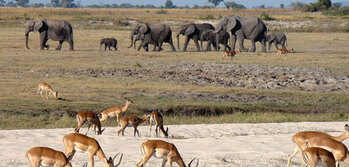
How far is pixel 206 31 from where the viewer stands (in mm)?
44781

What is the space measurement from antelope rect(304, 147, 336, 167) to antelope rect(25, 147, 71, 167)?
3843 millimetres

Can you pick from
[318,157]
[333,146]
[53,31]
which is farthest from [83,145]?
[53,31]

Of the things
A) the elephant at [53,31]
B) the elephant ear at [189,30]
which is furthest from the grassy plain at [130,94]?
the elephant ear at [189,30]

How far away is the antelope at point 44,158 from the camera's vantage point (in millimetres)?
9773

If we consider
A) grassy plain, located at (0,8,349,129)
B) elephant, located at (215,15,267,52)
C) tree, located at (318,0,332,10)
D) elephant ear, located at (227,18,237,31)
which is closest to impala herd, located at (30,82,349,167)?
grassy plain, located at (0,8,349,129)

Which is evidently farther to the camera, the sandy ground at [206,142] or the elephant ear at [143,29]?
the elephant ear at [143,29]

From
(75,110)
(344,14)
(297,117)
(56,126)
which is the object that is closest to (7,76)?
(75,110)

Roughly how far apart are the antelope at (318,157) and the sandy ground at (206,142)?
228 cm

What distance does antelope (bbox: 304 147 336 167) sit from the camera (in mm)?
10508

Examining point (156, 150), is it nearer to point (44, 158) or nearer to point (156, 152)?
point (156, 152)

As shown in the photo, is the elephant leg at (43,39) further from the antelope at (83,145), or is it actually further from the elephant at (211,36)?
the antelope at (83,145)

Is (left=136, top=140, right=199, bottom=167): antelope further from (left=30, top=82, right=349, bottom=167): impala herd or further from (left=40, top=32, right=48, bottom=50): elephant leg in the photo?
(left=40, top=32, right=48, bottom=50): elephant leg

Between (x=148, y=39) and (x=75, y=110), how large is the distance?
76.2ft

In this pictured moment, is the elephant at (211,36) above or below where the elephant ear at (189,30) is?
below
